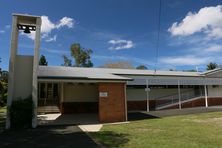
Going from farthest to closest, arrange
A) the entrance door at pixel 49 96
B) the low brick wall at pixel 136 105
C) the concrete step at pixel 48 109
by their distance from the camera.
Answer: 1. the low brick wall at pixel 136 105
2. the entrance door at pixel 49 96
3. the concrete step at pixel 48 109

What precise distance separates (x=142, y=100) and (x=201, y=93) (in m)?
7.36

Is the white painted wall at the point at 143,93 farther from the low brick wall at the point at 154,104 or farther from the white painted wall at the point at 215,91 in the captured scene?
the white painted wall at the point at 215,91

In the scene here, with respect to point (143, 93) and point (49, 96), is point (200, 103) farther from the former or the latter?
point (49, 96)

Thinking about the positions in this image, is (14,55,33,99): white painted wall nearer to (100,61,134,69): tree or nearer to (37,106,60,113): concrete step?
(37,106,60,113): concrete step

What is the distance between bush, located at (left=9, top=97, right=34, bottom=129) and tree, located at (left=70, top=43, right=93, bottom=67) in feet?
121

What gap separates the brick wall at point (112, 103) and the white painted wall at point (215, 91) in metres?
16.3

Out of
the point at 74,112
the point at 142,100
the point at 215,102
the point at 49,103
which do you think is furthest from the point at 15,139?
the point at 215,102

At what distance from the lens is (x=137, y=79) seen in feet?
73.7

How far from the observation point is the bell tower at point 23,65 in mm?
12398

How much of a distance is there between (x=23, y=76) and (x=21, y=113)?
7.09 feet

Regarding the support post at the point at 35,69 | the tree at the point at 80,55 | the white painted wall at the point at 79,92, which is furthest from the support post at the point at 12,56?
the tree at the point at 80,55

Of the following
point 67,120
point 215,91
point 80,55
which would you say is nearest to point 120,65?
point 80,55

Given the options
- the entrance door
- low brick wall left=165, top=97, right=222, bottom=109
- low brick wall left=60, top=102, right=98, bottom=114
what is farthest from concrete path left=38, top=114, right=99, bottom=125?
low brick wall left=165, top=97, right=222, bottom=109

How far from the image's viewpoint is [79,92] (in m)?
21.1
